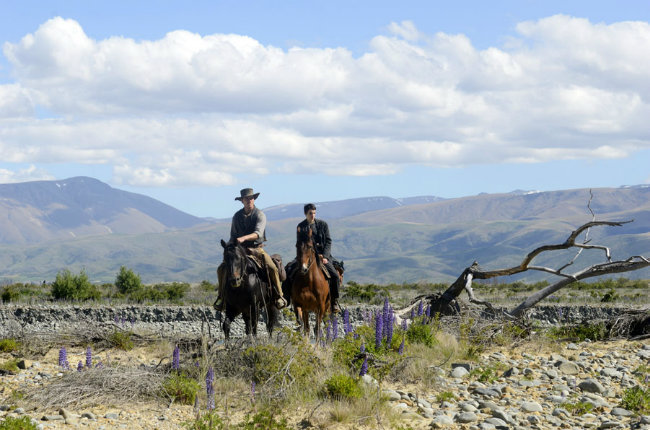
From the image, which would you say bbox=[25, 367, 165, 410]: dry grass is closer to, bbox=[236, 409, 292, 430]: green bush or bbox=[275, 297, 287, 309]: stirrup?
bbox=[236, 409, 292, 430]: green bush

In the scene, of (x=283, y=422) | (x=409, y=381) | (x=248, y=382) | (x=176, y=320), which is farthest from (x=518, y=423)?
(x=176, y=320)

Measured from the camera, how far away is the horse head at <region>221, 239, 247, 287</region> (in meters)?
12.3

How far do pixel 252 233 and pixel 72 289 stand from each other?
72.5ft

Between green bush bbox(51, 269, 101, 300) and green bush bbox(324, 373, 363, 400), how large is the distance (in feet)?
80.7

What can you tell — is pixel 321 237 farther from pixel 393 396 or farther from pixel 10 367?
pixel 10 367

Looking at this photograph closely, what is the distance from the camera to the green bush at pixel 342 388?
9117mm

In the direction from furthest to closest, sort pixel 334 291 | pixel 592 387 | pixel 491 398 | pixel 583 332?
pixel 583 332
pixel 334 291
pixel 592 387
pixel 491 398

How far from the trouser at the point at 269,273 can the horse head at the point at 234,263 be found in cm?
60

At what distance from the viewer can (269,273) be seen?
13.7 metres

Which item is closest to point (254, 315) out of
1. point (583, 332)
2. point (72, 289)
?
point (583, 332)

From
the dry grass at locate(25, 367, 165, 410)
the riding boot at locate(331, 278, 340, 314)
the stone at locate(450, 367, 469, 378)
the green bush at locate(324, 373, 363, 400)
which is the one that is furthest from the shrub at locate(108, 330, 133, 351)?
the green bush at locate(324, 373, 363, 400)

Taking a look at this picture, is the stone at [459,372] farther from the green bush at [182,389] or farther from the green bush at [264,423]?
the green bush at [182,389]

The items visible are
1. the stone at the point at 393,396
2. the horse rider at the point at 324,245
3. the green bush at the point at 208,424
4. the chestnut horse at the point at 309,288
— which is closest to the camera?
the green bush at the point at 208,424

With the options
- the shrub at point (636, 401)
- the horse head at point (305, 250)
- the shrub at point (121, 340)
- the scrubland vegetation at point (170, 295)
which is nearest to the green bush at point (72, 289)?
the scrubland vegetation at point (170, 295)
